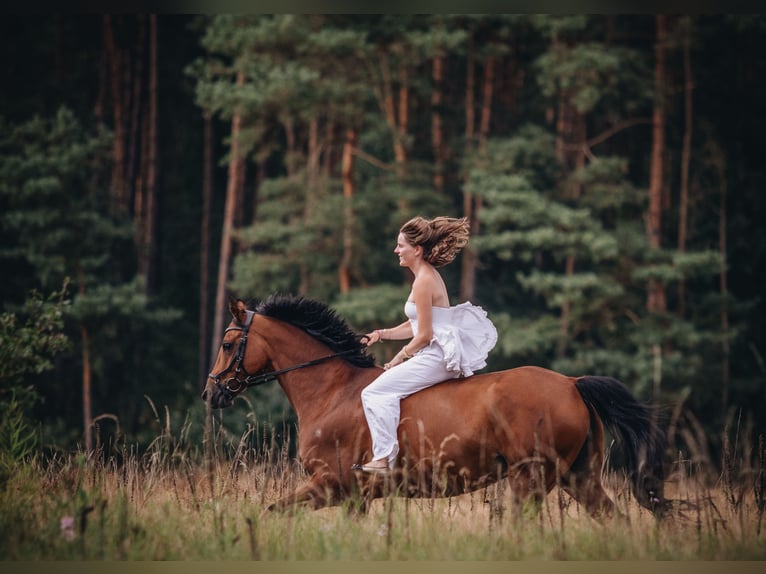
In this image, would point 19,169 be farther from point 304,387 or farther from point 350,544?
point 350,544

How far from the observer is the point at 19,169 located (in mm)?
20172

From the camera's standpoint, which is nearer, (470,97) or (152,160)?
(470,97)

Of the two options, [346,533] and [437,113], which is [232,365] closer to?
[346,533]

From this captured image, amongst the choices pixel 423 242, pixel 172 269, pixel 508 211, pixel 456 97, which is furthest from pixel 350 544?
pixel 172 269

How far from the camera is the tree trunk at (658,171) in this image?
20.4m

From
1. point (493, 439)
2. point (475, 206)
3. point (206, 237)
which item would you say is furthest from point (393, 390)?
point (206, 237)

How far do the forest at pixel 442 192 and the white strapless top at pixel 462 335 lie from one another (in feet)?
40.0

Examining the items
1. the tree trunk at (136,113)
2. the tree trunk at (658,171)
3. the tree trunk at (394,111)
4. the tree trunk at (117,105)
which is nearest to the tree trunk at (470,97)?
the tree trunk at (394,111)

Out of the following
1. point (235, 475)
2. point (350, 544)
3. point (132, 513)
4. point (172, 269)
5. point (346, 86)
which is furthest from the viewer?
point (172, 269)

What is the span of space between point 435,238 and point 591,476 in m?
1.93

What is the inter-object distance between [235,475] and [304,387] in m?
0.80

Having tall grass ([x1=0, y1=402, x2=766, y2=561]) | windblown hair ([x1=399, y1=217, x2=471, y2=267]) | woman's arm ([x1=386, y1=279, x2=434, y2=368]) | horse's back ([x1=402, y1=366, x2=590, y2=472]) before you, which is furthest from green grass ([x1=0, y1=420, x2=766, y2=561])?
windblown hair ([x1=399, y1=217, x2=471, y2=267])

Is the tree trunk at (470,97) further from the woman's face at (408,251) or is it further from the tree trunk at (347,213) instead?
the woman's face at (408,251)

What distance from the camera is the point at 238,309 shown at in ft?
21.7
